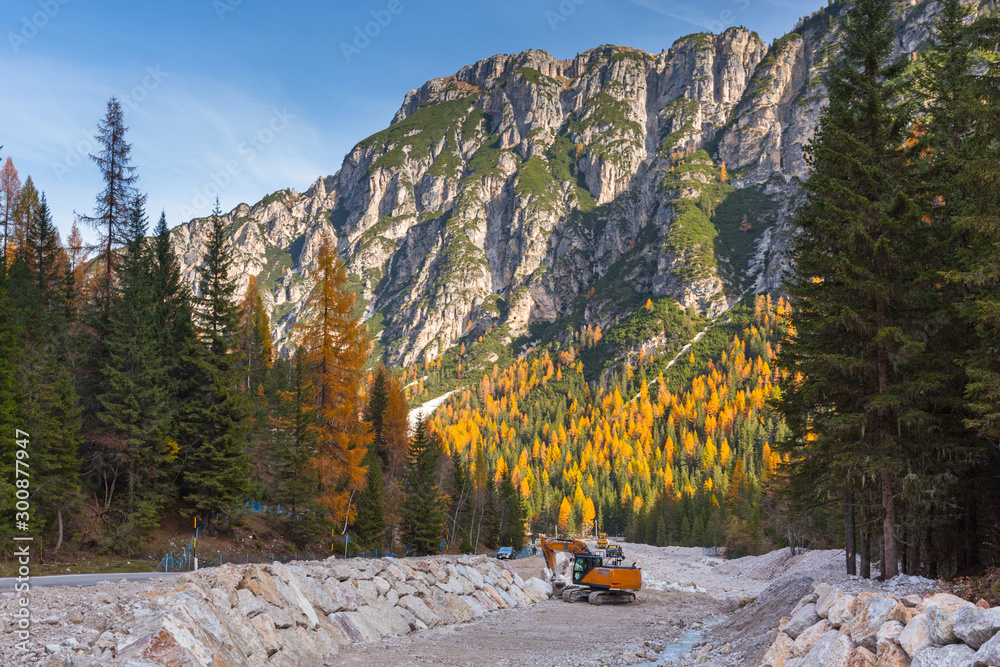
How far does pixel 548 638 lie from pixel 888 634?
43.0ft

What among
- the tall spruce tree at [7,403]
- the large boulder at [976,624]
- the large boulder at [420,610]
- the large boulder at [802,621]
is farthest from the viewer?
the tall spruce tree at [7,403]

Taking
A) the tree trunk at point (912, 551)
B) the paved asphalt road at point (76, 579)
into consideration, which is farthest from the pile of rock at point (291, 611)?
the tree trunk at point (912, 551)

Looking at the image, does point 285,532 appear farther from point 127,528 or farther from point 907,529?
point 907,529

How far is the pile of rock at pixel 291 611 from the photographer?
11727mm

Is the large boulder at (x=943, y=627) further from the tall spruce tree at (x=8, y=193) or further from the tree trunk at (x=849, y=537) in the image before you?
the tall spruce tree at (x=8, y=193)

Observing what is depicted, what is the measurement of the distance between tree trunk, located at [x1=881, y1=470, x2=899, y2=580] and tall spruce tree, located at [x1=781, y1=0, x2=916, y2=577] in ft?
0.09

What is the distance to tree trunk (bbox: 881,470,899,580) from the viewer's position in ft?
54.3

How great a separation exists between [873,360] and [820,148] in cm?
695

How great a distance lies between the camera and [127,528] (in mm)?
25500

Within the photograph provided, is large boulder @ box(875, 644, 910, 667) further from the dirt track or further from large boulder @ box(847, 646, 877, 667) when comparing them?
the dirt track

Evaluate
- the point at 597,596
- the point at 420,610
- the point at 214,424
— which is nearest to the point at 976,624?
the point at 420,610

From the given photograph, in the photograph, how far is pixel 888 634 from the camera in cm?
965

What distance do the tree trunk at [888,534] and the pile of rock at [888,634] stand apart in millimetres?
4649

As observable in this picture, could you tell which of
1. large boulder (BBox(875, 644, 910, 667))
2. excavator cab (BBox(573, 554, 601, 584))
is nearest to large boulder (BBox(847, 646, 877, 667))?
large boulder (BBox(875, 644, 910, 667))
